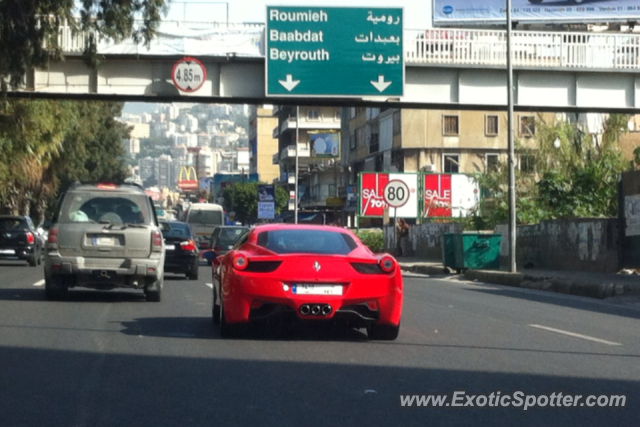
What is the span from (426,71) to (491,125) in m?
38.2

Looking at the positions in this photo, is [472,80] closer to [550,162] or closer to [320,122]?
[550,162]

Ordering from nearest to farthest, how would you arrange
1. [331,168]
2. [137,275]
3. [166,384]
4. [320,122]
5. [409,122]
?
[166,384] → [137,275] → [409,122] → [331,168] → [320,122]

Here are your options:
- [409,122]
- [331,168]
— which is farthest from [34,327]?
[331,168]

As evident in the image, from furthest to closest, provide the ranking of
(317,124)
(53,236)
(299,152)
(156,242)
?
(299,152), (317,124), (156,242), (53,236)

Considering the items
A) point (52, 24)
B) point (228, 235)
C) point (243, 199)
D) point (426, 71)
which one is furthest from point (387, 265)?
point (243, 199)

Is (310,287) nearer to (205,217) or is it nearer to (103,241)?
(103,241)

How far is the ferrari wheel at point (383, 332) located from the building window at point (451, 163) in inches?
2318

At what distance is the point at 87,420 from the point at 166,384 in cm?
159

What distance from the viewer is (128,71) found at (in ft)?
107

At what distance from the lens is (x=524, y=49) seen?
113ft

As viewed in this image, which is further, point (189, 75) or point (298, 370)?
point (189, 75)

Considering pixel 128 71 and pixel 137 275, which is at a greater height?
pixel 128 71

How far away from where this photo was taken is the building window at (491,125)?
233 feet

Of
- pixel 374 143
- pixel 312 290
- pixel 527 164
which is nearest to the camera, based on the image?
pixel 312 290
